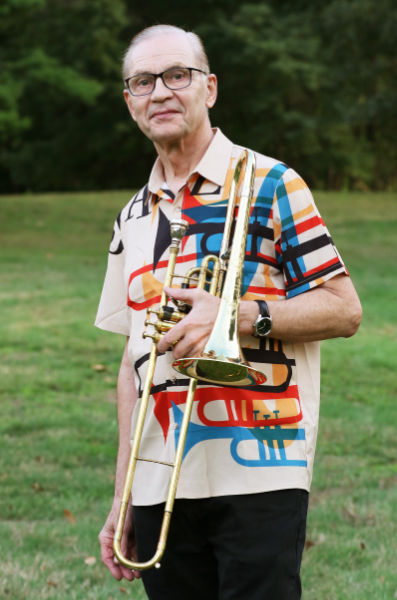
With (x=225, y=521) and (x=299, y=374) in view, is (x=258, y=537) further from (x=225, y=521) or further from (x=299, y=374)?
(x=299, y=374)

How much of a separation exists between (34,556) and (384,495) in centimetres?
210

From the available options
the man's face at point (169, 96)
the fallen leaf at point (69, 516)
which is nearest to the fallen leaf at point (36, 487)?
the fallen leaf at point (69, 516)

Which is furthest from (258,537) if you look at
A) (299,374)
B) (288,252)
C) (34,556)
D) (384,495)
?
(384,495)

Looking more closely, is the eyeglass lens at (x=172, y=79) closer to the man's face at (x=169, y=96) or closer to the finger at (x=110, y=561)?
the man's face at (x=169, y=96)

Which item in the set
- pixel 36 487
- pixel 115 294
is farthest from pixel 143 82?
pixel 36 487

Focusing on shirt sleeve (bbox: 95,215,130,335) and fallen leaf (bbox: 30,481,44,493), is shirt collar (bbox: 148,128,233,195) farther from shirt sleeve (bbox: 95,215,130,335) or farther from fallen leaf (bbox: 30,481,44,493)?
fallen leaf (bbox: 30,481,44,493)

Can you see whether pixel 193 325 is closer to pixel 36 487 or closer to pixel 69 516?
pixel 69 516

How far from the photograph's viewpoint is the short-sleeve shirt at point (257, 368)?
6.88 feet

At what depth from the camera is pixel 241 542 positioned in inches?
81.7

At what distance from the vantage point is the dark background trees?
1105 inches

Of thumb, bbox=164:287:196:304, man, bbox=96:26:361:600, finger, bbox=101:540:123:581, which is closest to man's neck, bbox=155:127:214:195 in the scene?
man, bbox=96:26:361:600

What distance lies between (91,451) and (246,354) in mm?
3625

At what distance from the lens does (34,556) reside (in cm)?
411

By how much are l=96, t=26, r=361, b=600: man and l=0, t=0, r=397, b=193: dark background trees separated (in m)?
22.6
